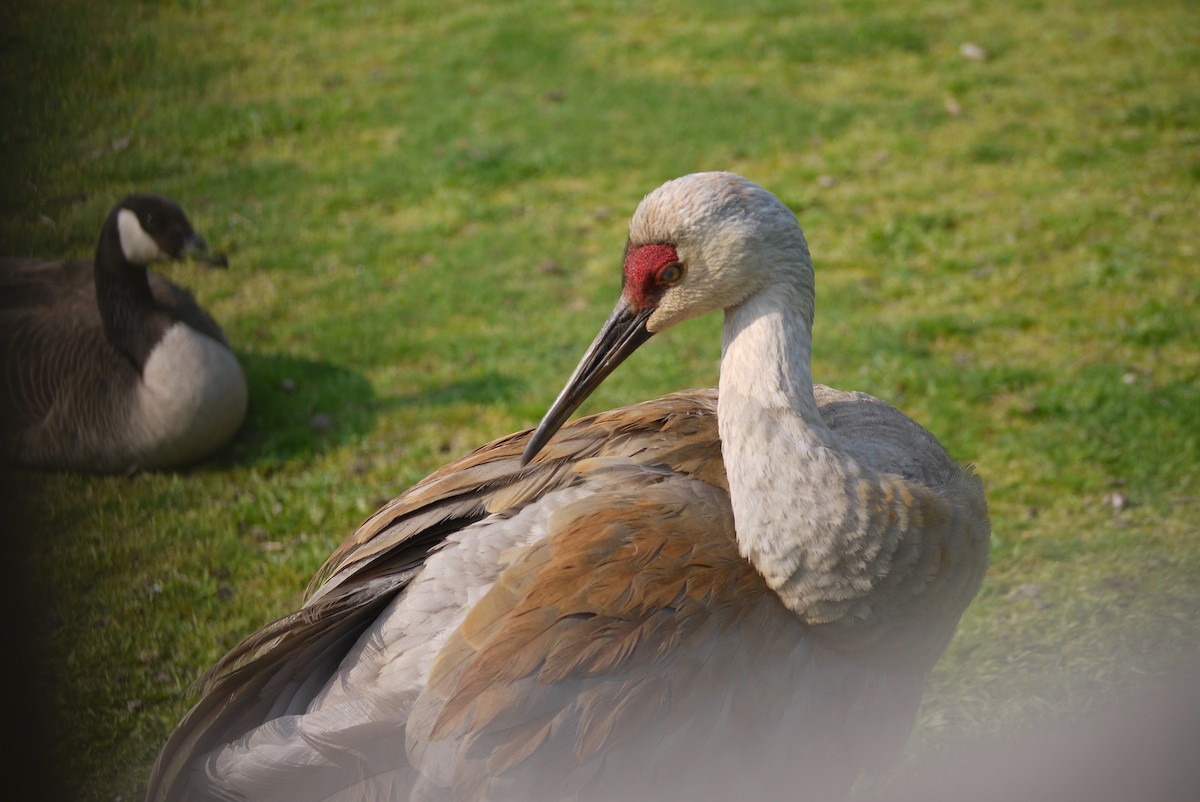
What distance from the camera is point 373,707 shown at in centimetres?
260

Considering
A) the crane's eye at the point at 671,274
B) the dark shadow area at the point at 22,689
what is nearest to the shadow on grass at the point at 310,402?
the crane's eye at the point at 671,274

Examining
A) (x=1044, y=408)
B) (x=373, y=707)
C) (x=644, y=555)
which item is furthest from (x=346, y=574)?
(x=1044, y=408)

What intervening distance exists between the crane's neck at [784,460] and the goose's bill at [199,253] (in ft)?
11.2

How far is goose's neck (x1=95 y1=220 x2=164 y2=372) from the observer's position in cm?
501

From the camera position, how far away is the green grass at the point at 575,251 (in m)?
3.97

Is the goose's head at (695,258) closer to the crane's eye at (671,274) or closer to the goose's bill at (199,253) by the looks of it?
the crane's eye at (671,274)

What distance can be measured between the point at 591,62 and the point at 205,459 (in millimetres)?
5164

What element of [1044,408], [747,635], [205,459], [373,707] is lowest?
[205,459]

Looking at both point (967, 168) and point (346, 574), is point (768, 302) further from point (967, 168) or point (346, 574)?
point (967, 168)

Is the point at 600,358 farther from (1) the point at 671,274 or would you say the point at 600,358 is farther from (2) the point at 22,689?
(2) the point at 22,689

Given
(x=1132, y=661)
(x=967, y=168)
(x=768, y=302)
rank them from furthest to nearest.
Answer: (x=967, y=168) → (x=768, y=302) → (x=1132, y=661)

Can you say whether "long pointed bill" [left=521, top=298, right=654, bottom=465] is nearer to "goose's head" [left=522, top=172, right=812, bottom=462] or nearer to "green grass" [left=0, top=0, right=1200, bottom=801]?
"goose's head" [left=522, top=172, right=812, bottom=462]

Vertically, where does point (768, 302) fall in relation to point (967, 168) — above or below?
above

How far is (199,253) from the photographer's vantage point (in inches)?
204
